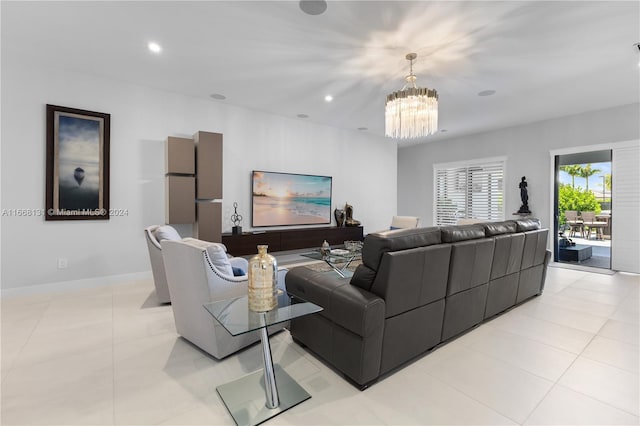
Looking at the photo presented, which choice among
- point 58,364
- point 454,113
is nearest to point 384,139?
point 454,113

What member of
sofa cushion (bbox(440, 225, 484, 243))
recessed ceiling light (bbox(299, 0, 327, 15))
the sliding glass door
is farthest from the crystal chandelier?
the sliding glass door

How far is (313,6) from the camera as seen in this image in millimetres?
2398

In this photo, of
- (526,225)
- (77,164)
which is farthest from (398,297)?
(77,164)

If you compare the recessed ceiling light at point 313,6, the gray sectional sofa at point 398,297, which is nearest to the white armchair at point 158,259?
the gray sectional sofa at point 398,297

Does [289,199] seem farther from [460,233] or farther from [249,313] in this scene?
[249,313]

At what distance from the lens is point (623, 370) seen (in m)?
2.06

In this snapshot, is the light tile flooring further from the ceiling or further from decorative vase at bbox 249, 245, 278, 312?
the ceiling

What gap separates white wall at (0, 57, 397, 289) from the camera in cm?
348

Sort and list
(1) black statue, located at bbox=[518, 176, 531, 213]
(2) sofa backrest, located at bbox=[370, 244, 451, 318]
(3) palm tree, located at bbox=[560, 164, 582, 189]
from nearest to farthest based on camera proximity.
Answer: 1. (2) sofa backrest, located at bbox=[370, 244, 451, 318]
2. (1) black statue, located at bbox=[518, 176, 531, 213]
3. (3) palm tree, located at bbox=[560, 164, 582, 189]

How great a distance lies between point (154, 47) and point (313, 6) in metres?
1.82

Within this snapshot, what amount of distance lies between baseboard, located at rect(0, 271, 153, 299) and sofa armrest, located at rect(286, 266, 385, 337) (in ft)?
10.2

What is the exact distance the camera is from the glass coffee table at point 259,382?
5.08 ft

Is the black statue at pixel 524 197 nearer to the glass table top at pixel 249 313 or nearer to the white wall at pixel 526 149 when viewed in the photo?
the white wall at pixel 526 149

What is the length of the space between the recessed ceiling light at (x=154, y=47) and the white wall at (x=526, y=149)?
6.36 metres
